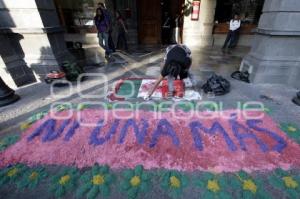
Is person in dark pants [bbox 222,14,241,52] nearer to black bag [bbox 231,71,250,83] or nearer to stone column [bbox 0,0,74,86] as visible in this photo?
black bag [bbox 231,71,250,83]

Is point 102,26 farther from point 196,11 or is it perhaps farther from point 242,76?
point 196,11

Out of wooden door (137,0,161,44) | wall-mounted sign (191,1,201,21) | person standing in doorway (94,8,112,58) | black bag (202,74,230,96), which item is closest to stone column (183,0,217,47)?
wall-mounted sign (191,1,201,21)

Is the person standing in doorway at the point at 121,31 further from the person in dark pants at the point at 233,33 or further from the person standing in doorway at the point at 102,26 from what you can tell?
the person in dark pants at the point at 233,33

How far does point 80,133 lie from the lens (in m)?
2.69

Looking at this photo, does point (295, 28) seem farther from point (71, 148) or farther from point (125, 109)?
point (71, 148)

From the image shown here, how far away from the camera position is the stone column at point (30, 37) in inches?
155

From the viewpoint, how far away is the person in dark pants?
7.77 meters

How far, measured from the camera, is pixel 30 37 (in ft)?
13.8

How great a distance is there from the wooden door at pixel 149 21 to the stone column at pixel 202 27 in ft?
4.66

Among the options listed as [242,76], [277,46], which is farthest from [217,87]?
[277,46]

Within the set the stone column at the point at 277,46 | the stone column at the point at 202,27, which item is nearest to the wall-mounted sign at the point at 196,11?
the stone column at the point at 202,27

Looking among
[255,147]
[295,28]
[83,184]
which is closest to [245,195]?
[255,147]

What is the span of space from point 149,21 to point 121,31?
7.04ft

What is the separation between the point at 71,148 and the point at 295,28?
466 centimetres
